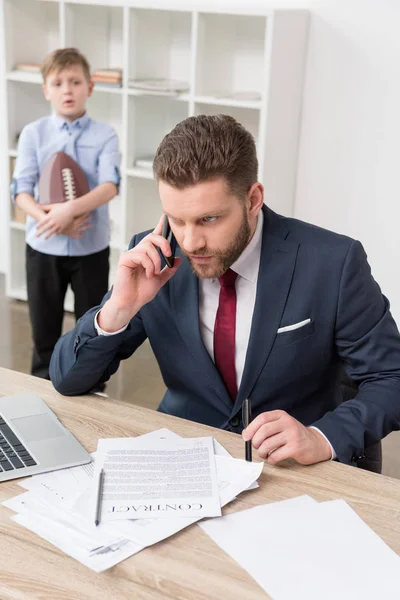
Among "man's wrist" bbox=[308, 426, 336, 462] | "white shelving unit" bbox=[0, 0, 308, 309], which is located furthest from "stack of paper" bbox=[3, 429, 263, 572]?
"white shelving unit" bbox=[0, 0, 308, 309]

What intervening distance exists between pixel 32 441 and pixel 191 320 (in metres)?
0.48

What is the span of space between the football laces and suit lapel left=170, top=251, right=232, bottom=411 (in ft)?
5.69

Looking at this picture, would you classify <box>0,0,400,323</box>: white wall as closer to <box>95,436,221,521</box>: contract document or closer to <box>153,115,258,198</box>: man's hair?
<box>153,115,258,198</box>: man's hair

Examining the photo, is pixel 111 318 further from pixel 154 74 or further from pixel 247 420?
pixel 154 74

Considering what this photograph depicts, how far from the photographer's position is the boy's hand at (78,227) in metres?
3.50

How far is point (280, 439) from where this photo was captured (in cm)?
152

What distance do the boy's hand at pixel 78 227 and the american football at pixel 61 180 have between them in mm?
103

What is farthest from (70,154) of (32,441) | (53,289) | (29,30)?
(32,441)

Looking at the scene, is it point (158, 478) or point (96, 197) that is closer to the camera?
point (158, 478)

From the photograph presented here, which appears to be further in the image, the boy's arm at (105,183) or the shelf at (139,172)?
the shelf at (139,172)

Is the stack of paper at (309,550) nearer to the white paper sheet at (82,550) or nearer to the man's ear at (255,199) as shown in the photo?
the white paper sheet at (82,550)

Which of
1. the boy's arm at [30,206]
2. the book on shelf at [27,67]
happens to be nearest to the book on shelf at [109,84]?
the book on shelf at [27,67]

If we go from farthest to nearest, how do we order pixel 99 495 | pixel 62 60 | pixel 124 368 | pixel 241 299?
1. pixel 124 368
2. pixel 62 60
3. pixel 241 299
4. pixel 99 495

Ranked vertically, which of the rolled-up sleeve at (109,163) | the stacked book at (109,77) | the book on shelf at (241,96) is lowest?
the rolled-up sleeve at (109,163)
